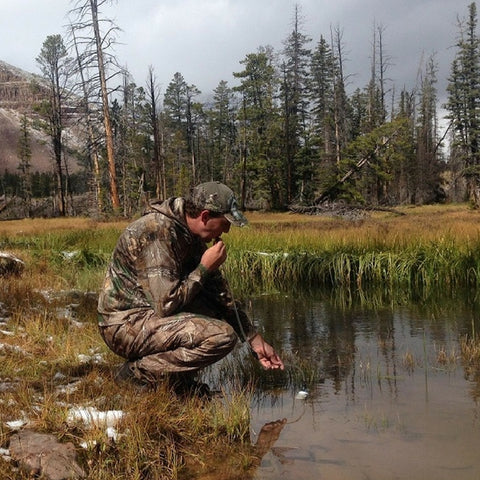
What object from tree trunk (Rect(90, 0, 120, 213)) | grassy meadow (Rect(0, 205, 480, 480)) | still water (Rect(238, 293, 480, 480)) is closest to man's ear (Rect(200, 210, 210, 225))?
grassy meadow (Rect(0, 205, 480, 480))

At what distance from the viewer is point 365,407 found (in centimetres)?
419

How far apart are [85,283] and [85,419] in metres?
6.65

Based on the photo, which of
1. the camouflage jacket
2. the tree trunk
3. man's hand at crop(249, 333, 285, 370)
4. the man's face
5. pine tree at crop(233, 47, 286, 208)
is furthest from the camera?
pine tree at crop(233, 47, 286, 208)

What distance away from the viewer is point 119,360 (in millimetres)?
5059

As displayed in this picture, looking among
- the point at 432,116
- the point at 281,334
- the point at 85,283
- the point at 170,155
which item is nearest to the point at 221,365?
the point at 281,334

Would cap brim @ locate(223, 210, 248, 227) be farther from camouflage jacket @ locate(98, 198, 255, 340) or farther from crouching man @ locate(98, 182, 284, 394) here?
camouflage jacket @ locate(98, 198, 255, 340)

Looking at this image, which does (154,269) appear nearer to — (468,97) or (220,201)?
(220,201)

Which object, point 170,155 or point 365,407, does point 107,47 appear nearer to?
point 365,407

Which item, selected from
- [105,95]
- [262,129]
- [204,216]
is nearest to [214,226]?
[204,216]

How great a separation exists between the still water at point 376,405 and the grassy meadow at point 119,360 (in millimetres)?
317

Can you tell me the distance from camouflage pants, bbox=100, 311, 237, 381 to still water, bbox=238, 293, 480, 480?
0.61 meters

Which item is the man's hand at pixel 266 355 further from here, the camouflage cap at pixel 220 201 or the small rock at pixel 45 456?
the small rock at pixel 45 456

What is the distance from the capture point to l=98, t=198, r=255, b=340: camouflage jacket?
3.77m

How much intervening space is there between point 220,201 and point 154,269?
644mm
